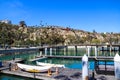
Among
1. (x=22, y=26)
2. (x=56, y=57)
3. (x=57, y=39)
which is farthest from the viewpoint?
(x=22, y=26)

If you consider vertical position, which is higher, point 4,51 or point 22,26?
point 22,26

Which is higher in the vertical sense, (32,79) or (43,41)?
(43,41)

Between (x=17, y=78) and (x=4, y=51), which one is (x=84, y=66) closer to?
(x=17, y=78)

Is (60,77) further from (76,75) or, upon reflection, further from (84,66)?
(84,66)

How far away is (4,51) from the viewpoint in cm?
5528

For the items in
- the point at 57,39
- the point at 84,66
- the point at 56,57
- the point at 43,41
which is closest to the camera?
the point at 84,66

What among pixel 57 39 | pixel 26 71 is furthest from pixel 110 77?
pixel 57 39

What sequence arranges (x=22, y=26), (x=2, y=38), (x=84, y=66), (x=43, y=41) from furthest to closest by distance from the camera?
(x=22, y=26) → (x=43, y=41) → (x=2, y=38) → (x=84, y=66)

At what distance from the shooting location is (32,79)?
99.1 ft

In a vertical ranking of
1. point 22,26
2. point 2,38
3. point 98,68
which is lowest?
point 98,68

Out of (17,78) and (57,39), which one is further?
(57,39)

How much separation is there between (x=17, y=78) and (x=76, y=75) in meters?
10.5

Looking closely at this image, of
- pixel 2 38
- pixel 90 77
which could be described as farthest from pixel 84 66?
pixel 2 38

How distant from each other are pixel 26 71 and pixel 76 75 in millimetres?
9536
